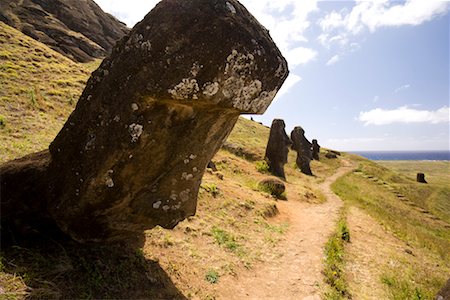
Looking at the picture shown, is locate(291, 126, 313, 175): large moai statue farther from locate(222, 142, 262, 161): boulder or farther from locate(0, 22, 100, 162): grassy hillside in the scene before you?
locate(0, 22, 100, 162): grassy hillside

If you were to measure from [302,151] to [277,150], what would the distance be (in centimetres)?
1324

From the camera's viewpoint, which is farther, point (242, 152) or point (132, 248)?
point (242, 152)

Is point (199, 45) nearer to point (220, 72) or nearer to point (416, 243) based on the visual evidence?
point (220, 72)

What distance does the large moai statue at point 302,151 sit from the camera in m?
41.9

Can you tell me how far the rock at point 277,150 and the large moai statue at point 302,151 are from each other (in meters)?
10.5

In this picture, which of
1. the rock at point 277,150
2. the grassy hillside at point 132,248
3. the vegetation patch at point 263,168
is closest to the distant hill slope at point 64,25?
the grassy hillside at point 132,248

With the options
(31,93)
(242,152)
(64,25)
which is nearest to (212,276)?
(31,93)

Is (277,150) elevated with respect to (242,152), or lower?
elevated

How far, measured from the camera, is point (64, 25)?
5366 cm

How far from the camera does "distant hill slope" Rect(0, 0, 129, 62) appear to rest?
46.5 metres

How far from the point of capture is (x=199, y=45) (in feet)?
19.7

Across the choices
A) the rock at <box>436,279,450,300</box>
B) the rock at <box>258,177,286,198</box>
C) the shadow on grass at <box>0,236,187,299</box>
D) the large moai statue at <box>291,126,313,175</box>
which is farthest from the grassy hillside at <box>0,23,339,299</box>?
the large moai statue at <box>291,126,313,175</box>

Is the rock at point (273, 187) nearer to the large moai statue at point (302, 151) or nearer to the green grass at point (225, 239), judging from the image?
the green grass at point (225, 239)

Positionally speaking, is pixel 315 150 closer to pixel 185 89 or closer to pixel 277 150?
pixel 277 150
